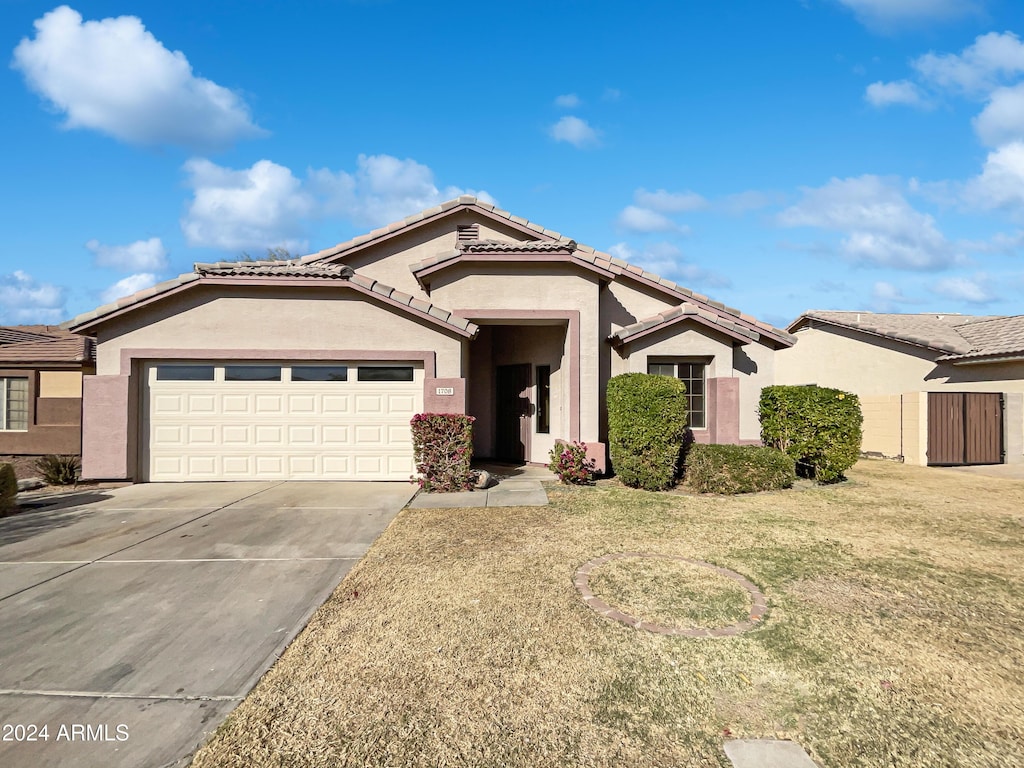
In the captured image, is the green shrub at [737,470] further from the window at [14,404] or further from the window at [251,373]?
the window at [14,404]

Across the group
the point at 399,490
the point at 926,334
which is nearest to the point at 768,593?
the point at 399,490

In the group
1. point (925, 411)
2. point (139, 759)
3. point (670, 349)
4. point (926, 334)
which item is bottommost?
point (139, 759)

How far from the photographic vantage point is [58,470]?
10.7 m

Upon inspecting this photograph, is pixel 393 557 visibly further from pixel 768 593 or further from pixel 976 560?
pixel 976 560

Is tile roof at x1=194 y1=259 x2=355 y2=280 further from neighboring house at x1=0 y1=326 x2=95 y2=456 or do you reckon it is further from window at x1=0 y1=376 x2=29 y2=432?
window at x1=0 y1=376 x2=29 y2=432

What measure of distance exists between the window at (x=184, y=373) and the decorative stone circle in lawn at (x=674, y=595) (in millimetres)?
9071

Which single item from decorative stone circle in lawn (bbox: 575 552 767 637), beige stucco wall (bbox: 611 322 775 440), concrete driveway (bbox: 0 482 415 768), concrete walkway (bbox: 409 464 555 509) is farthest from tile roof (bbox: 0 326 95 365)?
decorative stone circle in lawn (bbox: 575 552 767 637)

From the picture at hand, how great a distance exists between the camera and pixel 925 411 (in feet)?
48.2

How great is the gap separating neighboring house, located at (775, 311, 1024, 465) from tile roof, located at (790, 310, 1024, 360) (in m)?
0.03

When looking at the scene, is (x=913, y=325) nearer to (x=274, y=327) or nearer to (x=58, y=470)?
(x=274, y=327)

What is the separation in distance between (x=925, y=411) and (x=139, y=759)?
18462 mm

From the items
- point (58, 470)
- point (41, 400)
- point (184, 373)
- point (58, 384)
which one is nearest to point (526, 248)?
point (184, 373)

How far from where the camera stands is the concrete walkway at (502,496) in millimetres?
9023

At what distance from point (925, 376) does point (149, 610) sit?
71.8ft
